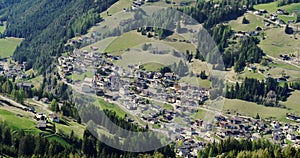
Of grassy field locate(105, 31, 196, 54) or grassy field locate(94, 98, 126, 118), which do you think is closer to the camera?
grassy field locate(94, 98, 126, 118)

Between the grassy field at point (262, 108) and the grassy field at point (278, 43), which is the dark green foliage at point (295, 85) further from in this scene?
the grassy field at point (278, 43)

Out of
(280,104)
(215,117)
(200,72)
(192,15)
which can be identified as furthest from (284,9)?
(215,117)

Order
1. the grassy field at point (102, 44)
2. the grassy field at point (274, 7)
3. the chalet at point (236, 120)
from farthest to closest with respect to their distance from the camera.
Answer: the grassy field at point (274, 7)
the grassy field at point (102, 44)
the chalet at point (236, 120)

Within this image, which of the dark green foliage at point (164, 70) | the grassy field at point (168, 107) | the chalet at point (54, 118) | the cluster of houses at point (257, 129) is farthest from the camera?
the dark green foliage at point (164, 70)

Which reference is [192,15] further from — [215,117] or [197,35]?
[215,117]

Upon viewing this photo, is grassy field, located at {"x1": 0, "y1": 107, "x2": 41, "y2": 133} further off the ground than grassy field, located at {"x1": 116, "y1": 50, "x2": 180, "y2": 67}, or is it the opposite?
grassy field, located at {"x1": 0, "y1": 107, "x2": 41, "y2": 133}

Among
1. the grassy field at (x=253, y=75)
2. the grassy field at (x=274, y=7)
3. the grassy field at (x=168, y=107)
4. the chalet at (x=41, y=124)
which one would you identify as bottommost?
the grassy field at (x=168, y=107)

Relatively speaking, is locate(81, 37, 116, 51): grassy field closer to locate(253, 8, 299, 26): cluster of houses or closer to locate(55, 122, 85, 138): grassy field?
locate(253, 8, 299, 26): cluster of houses

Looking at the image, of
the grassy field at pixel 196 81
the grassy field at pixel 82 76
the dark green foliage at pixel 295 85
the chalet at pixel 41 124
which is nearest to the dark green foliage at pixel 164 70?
the grassy field at pixel 196 81

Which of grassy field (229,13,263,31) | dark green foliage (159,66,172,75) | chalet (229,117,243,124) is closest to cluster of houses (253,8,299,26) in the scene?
grassy field (229,13,263,31)

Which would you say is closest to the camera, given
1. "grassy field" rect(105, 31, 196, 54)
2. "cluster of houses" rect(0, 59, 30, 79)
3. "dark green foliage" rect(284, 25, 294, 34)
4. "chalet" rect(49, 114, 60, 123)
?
"chalet" rect(49, 114, 60, 123)

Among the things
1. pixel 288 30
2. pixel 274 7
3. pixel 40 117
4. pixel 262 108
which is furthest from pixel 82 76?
pixel 274 7

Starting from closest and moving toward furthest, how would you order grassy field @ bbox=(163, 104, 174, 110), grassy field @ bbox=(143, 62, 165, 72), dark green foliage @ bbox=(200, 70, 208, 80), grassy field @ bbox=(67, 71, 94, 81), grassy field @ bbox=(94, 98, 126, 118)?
grassy field @ bbox=(94, 98, 126, 118), grassy field @ bbox=(163, 104, 174, 110), dark green foliage @ bbox=(200, 70, 208, 80), grassy field @ bbox=(67, 71, 94, 81), grassy field @ bbox=(143, 62, 165, 72)
